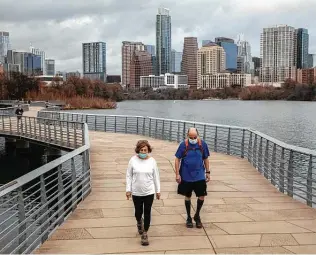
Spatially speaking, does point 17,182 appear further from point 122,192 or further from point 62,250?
point 122,192

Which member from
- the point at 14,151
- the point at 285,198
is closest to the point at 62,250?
the point at 285,198

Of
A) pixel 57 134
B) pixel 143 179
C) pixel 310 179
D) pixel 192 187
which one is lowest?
pixel 57 134

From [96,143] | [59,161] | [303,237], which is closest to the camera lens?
[303,237]

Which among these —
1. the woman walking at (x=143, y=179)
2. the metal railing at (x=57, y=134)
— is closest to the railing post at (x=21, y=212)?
the woman walking at (x=143, y=179)

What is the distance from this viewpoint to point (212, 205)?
9.11m

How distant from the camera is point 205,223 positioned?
7758 millimetres

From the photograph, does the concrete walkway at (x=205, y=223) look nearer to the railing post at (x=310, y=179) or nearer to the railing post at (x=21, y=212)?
the railing post at (x=310, y=179)

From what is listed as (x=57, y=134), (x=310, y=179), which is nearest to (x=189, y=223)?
(x=310, y=179)

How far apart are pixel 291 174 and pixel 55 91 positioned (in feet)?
386

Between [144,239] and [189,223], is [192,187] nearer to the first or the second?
[189,223]

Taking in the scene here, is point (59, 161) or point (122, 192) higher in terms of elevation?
point (59, 161)

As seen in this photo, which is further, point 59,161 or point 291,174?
point 291,174

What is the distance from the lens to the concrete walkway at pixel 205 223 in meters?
6.52

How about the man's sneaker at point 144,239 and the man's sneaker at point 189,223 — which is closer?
the man's sneaker at point 144,239
